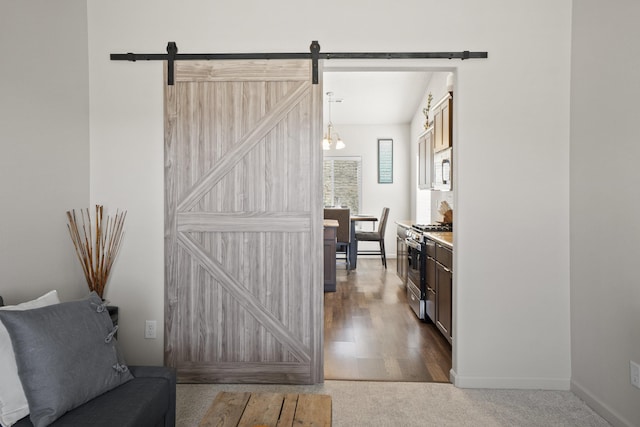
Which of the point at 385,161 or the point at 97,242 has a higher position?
the point at 385,161

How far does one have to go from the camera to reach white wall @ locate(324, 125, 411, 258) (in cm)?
918

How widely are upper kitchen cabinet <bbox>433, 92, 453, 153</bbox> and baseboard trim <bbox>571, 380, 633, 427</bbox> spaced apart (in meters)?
2.40

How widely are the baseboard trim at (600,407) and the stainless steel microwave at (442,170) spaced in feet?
7.41

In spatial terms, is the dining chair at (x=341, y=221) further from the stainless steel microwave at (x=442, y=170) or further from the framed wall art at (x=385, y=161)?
the framed wall art at (x=385, y=161)

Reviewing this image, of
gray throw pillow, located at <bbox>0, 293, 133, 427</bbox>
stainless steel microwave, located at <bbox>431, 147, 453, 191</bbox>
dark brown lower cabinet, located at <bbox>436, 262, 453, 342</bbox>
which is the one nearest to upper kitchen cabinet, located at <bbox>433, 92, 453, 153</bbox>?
stainless steel microwave, located at <bbox>431, 147, 453, 191</bbox>

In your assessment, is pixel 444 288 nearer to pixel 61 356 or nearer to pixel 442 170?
pixel 442 170

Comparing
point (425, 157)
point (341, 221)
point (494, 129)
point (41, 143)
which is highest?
point (425, 157)

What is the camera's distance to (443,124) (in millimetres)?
4773

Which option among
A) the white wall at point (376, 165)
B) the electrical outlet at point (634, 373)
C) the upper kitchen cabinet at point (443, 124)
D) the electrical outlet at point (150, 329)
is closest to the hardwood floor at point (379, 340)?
the electrical outlet at point (634, 373)

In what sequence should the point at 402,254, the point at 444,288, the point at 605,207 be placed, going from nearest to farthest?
1. the point at 605,207
2. the point at 444,288
3. the point at 402,254

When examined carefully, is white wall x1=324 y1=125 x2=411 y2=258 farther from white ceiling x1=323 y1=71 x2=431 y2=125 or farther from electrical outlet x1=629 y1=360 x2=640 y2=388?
electrical outlet x1=629 y1=360 x2=640 y2=388

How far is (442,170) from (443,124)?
1.80 ft

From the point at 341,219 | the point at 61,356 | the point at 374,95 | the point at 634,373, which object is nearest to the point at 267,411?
the point at 61,356

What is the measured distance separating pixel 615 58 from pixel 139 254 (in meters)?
3.16
